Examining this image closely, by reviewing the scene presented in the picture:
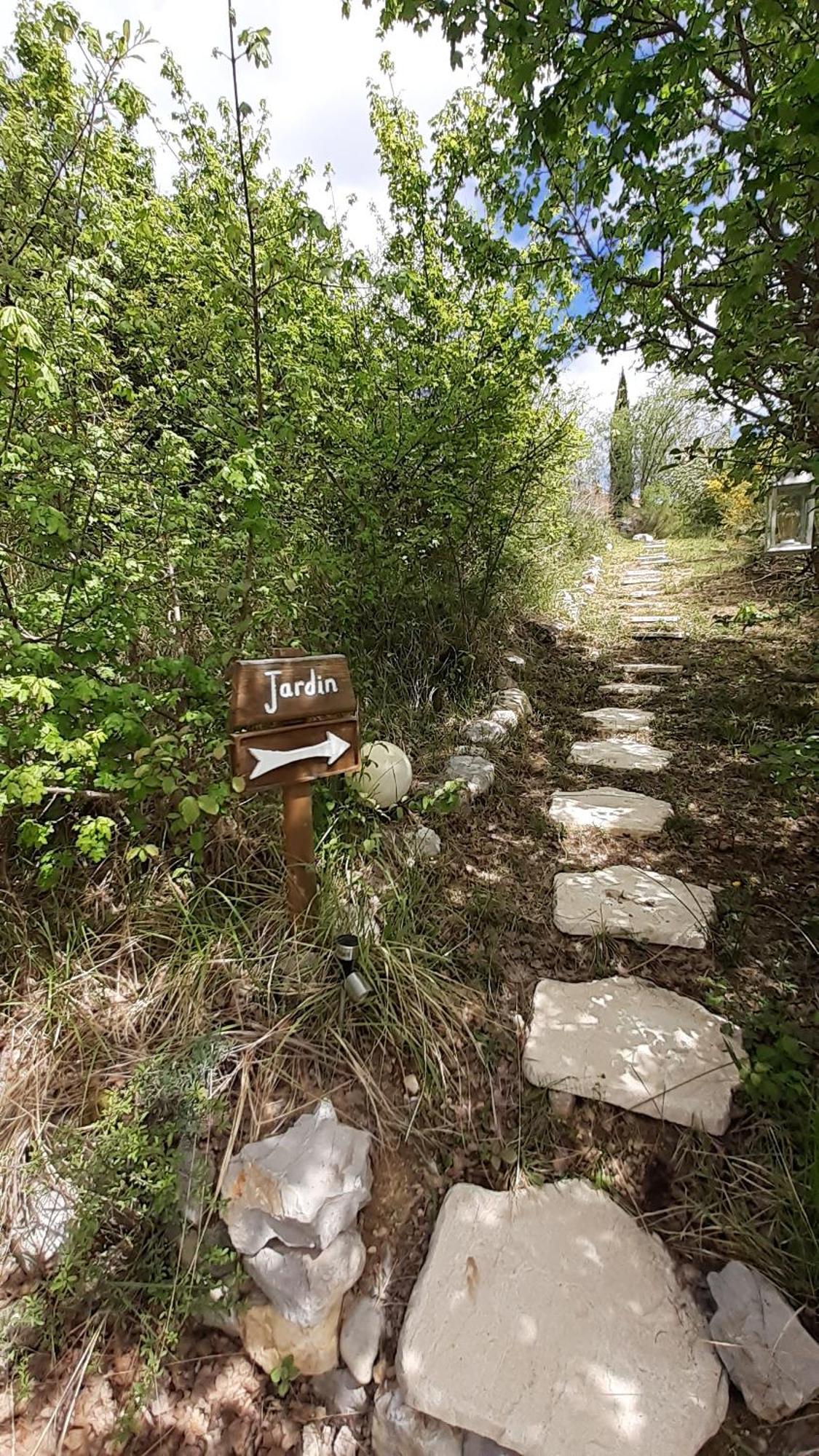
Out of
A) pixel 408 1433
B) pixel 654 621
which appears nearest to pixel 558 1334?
pixel 408 1433

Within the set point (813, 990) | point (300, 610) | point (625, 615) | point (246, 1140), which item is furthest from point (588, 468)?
point (246, 1140)

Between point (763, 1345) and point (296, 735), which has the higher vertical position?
point (296, 735)

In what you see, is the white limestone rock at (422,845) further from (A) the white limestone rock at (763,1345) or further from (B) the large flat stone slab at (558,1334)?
(A) the white limestone rock at (763,1345)

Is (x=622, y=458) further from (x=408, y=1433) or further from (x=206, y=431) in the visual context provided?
(x=408, y=1433)

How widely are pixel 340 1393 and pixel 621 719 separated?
3.00m

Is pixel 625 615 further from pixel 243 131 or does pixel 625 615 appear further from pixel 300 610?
pixel 243 131

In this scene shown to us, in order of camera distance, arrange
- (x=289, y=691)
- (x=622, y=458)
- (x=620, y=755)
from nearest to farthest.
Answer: (x=289, y=691) < (x=620, y=755) < (x=622, y=458)

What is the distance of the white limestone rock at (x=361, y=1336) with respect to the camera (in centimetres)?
108

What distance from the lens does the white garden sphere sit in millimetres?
2133

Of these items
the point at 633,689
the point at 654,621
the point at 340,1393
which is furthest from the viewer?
the point at 654,621

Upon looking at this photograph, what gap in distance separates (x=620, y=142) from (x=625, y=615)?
4248mm

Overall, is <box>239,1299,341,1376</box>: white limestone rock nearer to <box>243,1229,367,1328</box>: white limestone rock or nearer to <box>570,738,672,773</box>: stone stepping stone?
<box>243,1229,367,1328</box>: white limestone rock

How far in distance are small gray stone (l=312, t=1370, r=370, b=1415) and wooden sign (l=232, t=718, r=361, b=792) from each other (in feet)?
3.94

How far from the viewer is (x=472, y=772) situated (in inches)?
100
